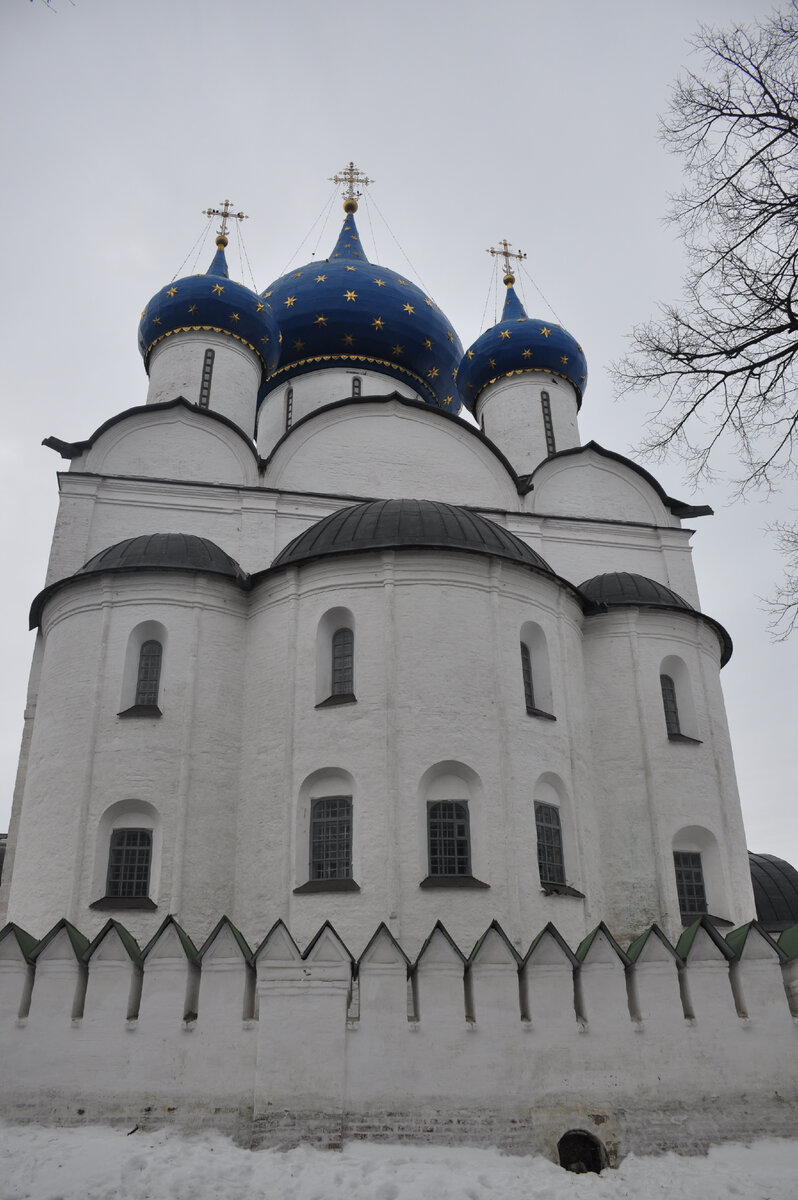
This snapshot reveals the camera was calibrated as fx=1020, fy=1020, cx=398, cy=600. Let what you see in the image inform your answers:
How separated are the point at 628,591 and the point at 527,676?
7.62ft

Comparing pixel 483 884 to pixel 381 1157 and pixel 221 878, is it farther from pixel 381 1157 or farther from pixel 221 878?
pixel 381 1157

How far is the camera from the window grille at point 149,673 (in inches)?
444

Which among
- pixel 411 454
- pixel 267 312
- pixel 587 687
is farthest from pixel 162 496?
pixel 587 687

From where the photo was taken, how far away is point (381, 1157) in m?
6.36

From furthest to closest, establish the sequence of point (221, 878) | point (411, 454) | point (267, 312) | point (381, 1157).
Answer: point (267, 312)
point (411, 454)
point (221, 878)
point (381, 1157)

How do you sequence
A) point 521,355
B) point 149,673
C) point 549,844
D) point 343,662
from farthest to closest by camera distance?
point 521,355, point 149,673, point 343,662, point 549,844

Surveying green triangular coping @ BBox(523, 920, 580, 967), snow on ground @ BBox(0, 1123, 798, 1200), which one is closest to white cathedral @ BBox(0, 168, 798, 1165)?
green triangular coping @ BBox(523, 920, 580, 967)

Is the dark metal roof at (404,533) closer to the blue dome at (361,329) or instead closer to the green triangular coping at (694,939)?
the green triangular coping at (694,939)

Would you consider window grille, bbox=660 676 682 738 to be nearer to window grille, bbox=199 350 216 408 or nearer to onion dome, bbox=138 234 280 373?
window grille, bbox=199 350 216 408

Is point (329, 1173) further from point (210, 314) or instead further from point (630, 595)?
point (210, 314)

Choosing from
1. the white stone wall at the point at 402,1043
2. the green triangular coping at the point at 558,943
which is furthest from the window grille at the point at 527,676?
the white stone wall at the point at 402,1043

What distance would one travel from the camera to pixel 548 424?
1783 cm

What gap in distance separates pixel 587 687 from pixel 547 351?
8222 mm

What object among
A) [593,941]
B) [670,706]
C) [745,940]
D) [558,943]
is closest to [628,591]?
[670,706]
